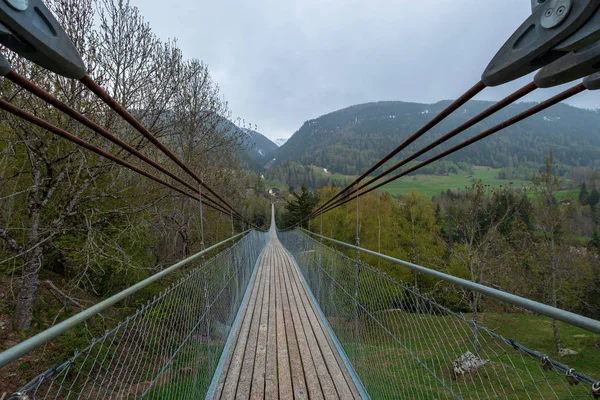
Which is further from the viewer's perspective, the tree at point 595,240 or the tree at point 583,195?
the tree at point 583,195

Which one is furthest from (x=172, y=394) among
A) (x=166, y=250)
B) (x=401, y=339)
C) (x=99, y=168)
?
(x=166, y=250)

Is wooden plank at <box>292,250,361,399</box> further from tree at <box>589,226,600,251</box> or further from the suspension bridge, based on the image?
tree at <box>589,226,600,251</box>

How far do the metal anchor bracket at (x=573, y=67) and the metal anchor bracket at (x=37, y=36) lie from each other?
117 cm

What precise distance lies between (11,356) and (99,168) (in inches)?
185

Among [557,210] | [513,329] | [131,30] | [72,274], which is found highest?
[131,30]

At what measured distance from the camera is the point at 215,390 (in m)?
2.38

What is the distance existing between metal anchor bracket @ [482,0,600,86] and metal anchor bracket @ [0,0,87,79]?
3.63ft

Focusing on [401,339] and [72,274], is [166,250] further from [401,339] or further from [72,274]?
[401,339]

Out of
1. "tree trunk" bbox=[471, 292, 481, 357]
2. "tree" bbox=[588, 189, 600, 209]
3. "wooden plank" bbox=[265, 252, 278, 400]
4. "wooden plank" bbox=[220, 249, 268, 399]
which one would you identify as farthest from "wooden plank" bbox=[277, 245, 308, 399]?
"tree" bbox=[588, 189, 600, 209]

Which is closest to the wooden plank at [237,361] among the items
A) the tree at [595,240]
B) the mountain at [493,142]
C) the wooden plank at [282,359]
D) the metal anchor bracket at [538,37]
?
the wooden plank at [282,359]

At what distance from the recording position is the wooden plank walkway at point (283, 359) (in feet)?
7.75

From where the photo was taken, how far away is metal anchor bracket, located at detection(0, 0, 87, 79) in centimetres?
60

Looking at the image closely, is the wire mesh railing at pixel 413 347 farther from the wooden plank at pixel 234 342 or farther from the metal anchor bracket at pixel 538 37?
the wooden plank at pixel 234 342

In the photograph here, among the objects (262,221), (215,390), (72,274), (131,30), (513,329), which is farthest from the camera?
(262,221)
